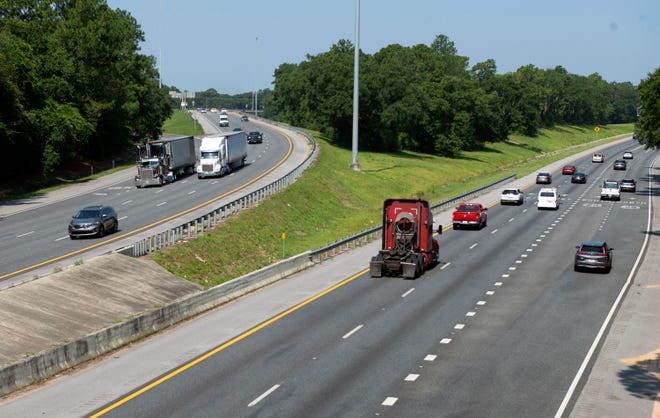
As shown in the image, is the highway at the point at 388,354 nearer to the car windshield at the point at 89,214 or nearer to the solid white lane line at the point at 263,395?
the solid white lane line at the point at 263,395

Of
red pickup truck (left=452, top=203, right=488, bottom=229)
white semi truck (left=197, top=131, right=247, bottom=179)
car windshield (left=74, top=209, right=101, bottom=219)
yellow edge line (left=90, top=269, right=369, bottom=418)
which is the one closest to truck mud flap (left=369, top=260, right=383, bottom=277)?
yellow edge line (left=90, top=269, right=369, bottom=418)

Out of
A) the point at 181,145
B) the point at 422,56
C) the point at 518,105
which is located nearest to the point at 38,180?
the point at 181,145

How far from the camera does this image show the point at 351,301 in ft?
98.9

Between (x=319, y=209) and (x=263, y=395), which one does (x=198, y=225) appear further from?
(x=263, y=395)

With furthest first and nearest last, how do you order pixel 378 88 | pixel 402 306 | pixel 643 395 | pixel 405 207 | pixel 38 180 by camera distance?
pixel 378 88 < pixel 38 180 < pixel 405 207 < pixel 402 306 < pixel 643 395

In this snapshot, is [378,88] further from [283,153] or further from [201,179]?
[201,179]

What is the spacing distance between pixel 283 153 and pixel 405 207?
55067mm

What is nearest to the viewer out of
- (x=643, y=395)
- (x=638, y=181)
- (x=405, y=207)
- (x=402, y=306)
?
(x=643, y=395)

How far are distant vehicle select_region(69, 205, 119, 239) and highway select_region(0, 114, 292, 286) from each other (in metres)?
0.41

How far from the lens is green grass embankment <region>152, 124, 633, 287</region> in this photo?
1517 inches

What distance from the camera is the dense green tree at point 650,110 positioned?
80.6 meters

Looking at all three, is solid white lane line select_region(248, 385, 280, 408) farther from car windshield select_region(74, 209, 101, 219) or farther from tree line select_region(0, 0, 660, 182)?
tree line select_region(0, 0, 660, 182)

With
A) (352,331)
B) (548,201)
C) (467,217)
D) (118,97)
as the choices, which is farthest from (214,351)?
(118,97)

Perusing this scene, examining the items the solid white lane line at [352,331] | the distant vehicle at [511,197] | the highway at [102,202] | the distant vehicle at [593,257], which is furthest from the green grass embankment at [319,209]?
the distant vehicle at [593,257]
